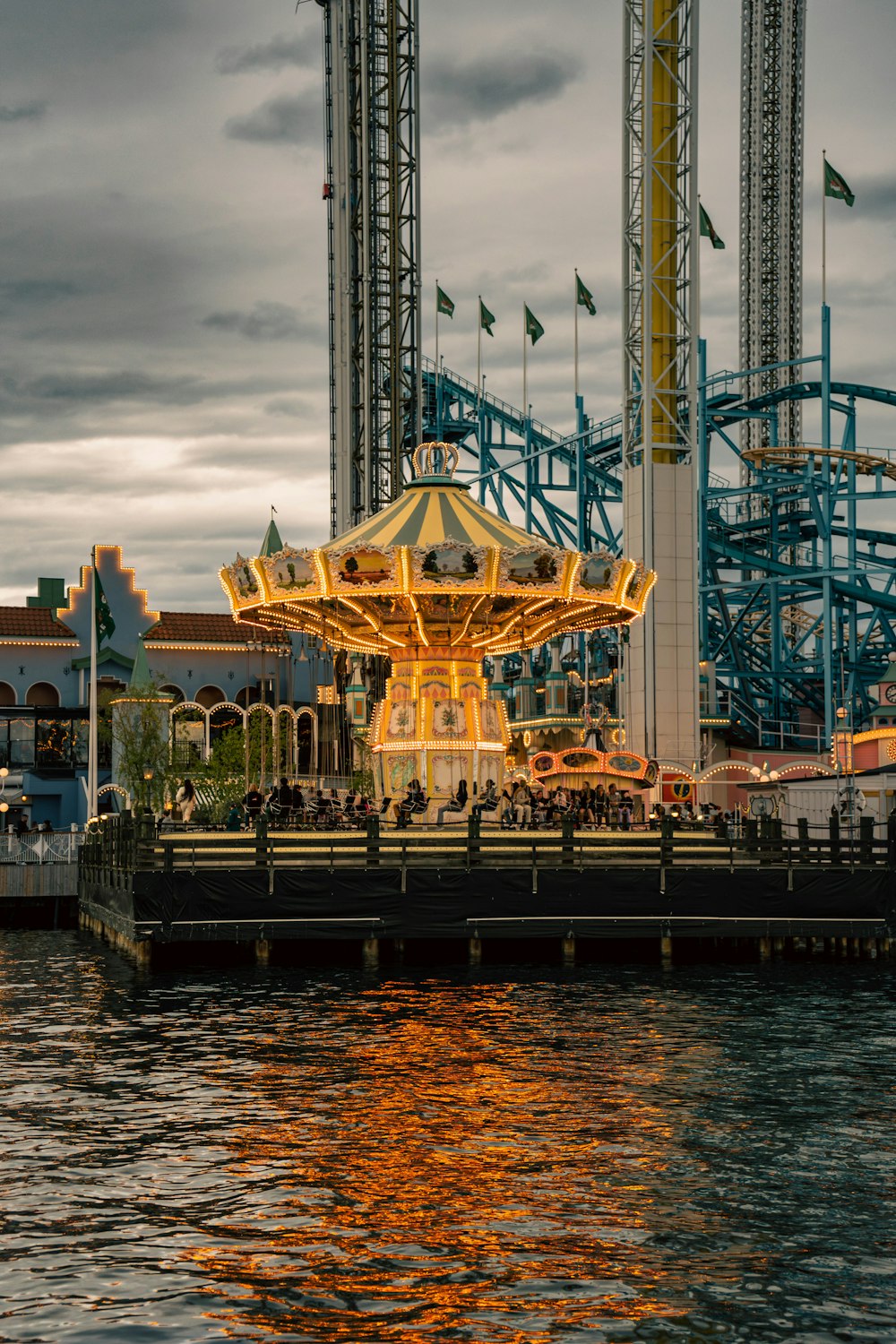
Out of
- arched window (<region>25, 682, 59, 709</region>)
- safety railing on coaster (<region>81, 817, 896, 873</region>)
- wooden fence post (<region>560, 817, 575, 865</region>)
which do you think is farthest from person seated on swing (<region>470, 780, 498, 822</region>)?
arched window (<region>25, 682, 59, 709</region>)

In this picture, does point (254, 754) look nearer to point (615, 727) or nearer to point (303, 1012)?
point (615, 727)

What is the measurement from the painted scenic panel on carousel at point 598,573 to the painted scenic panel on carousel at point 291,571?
6420mm

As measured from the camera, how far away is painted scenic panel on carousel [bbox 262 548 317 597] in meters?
37.6

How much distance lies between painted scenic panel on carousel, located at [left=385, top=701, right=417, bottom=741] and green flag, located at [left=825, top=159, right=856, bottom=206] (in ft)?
114

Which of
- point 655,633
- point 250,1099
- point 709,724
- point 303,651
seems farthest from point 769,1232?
point 303,651

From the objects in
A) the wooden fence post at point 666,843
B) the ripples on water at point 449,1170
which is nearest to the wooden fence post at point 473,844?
the wooden fence post at point 666,843

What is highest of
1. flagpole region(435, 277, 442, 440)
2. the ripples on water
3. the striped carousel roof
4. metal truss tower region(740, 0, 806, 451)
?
metal truss tower region(740, 0, 806, 451)

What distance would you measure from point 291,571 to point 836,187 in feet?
123

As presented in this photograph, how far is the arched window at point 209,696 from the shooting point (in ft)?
240

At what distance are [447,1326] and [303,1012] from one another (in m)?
14.4

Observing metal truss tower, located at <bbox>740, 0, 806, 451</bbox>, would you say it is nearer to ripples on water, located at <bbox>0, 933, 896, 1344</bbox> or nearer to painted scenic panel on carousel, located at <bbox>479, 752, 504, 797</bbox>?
painted scenic panel on carousel, located at <bbox>479, 752, 504, 797</bbox>

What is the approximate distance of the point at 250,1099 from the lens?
1803 centimetres

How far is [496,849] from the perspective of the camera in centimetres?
3203

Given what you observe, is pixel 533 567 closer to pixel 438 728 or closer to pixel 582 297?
pixel 438 728
